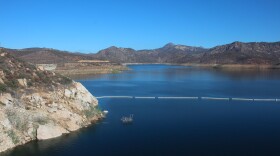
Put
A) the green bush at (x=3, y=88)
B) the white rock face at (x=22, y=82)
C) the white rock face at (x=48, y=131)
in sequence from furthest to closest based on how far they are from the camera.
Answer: the white rock face at (x=22, y=82)
the green bush at (x=3, y=88)
the white rock face at (x=48, y=131)

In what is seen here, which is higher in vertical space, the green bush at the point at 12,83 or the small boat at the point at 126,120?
the green bush at the point at 12,83

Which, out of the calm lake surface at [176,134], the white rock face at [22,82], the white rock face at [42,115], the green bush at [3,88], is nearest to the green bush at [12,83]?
the white rock face at [22,82]

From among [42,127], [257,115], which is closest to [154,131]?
[42,127]

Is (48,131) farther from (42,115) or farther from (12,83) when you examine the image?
(12,83)

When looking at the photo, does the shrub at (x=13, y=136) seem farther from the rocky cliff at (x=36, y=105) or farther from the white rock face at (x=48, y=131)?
the white rock face at (x=48, y=131)

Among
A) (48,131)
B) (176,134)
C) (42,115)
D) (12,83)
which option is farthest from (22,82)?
(176,134)

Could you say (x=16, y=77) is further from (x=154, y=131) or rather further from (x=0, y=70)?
(x=154, y=131)

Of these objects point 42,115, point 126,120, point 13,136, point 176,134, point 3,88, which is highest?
point 3,88
